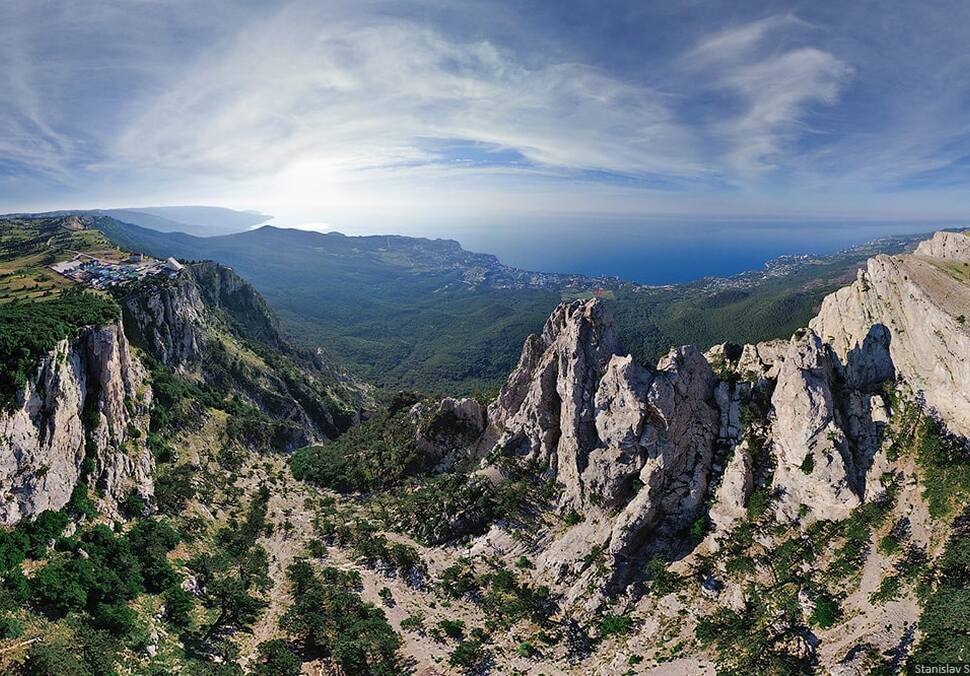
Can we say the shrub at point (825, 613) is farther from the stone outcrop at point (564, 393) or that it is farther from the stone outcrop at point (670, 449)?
the stone outcrop at point (564, 393)

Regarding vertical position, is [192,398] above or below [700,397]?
below

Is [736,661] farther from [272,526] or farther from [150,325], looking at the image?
[150,325]

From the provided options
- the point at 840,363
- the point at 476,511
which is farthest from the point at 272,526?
the point at 840,363

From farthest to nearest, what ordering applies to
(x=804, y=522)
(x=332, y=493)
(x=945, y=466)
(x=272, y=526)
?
1. (x=332, y=493)
2. (x=272, y=526)
3. (x=804, y=522)
4. (x=945, y=466)

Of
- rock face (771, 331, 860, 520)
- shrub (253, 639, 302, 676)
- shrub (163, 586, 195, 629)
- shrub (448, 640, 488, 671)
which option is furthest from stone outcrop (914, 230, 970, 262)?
shrub (163, 586, 195, 629)

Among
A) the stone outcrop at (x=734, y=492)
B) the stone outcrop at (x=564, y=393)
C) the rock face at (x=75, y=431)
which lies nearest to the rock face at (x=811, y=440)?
the stone outcrop at (x=734, y=492)

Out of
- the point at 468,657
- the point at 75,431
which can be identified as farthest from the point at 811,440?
the point at 75,431

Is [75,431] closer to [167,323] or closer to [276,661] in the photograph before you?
[276,661]
